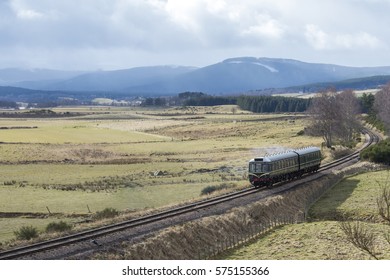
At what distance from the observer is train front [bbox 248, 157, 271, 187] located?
51250 millimetres

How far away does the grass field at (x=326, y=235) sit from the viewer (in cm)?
3070

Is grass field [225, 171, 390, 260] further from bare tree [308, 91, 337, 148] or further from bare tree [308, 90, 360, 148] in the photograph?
bare tree [308, 90, 360, 148]

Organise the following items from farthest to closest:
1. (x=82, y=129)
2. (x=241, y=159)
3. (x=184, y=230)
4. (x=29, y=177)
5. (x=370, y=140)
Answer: (x=82, y=129)
(x=370, y=140)
(x=241, y=159)
(x=29, y=177)
(x=184, y=230)

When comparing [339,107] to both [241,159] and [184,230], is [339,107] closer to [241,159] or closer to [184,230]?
[241,159]

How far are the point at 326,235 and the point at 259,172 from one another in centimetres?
1702

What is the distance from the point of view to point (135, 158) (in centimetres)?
9269

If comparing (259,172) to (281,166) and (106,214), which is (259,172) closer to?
(281,166)

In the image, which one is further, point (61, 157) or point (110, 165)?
point (61, 157)

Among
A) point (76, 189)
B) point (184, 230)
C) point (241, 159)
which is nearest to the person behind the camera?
point (184, 230)

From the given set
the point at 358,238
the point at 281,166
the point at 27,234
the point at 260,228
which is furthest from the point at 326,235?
the point at 281,166

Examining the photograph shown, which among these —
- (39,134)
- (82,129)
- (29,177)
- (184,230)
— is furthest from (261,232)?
(82,129)

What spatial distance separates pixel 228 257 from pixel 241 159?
173 feet

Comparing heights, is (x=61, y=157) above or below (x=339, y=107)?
below

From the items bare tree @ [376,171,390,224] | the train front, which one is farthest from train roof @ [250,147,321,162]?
bare tree @ [376,171,390,224]
